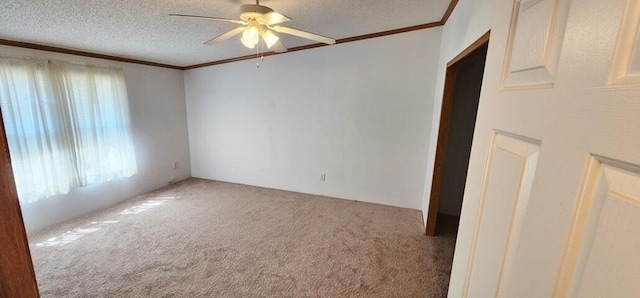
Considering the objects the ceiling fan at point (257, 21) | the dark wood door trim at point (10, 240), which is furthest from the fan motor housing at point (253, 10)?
the dark wood door trim at point (10, 240)

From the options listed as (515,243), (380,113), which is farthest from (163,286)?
(380,113)

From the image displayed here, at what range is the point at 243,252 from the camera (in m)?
2.39

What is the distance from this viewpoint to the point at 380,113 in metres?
3.29

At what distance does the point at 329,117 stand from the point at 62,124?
10.6 ft

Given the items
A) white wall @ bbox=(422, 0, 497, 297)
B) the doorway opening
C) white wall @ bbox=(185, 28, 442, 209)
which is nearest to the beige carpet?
the doorway opening

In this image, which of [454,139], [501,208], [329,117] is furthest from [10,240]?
[454,139]

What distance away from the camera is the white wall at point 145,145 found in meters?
2.87

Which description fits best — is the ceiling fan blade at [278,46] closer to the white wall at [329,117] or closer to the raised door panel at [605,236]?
the white wall at [329,117]

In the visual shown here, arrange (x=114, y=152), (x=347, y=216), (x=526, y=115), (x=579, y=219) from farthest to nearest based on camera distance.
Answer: (x=114, y=152) < (x=347, y=216) < (x=526, y=115) < (x=579, y=219)

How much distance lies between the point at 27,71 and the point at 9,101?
353mm

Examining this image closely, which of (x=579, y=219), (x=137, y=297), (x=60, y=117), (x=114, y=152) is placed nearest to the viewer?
(x=579, y=219)

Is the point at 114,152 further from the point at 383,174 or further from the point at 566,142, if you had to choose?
the point at 566,142

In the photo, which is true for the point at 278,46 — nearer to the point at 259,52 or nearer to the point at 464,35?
the point at 464,35

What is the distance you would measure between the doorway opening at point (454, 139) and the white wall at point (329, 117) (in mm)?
298
